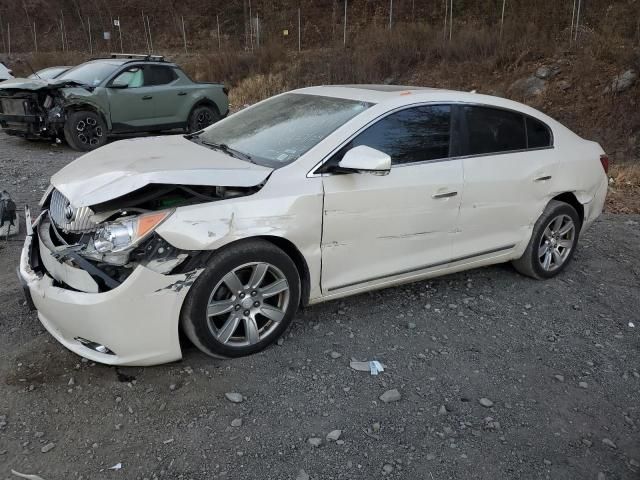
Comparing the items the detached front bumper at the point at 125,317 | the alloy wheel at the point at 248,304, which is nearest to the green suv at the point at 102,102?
the detached front bumper at the point at 125,317

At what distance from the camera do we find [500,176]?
14.2 ft

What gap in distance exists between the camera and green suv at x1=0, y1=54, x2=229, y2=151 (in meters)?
9.66

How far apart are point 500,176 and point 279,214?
1.87 metres

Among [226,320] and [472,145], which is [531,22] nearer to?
[472,145]

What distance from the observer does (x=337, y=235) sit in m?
3.62

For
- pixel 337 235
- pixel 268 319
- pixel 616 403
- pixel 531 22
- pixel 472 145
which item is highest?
pixel 531 22

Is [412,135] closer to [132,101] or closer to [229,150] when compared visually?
[229,150]

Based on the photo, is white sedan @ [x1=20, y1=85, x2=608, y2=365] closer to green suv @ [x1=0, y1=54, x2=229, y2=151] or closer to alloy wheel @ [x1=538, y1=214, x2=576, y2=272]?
alloy wheel @ [x1=538, y1=214, x2=576, y2=272]

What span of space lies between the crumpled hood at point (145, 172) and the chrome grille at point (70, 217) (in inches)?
3.7

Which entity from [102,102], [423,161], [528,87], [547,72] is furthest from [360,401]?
[547,72]

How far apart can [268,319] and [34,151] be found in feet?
27.2

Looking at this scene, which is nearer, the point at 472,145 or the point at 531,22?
the point at 472,145

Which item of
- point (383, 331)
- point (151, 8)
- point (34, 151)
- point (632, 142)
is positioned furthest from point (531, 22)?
point (151, 8)

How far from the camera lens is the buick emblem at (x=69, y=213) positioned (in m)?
3.31
